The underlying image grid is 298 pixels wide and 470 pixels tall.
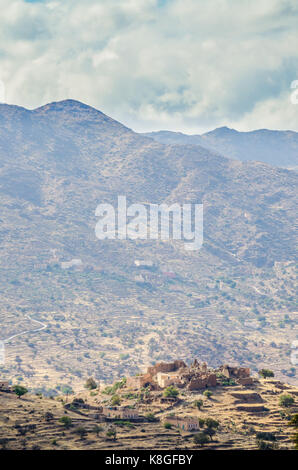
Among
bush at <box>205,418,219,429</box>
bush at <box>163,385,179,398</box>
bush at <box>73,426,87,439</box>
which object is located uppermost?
bush at <box>163,385,179,398</box>

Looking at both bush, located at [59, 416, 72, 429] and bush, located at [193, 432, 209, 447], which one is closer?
bush, located at [193, 432, 209, 447]

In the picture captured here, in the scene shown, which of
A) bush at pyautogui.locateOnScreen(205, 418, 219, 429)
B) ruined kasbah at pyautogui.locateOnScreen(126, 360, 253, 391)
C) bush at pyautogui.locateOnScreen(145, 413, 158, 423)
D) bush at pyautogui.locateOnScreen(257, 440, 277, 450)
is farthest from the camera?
ruined kasbah at pyautogui.locateOnScreen(126, 360, 253, 391)

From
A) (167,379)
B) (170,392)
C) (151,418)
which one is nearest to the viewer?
(151,418)

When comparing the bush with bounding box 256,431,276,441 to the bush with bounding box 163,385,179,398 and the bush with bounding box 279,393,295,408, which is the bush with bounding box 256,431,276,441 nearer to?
the bush with bounding box 279,393,295,408

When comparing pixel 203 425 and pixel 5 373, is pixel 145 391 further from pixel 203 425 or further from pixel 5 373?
pixel 5 373

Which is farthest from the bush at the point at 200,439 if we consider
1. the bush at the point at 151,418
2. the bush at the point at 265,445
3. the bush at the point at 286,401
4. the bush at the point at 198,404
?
the bush at the point at 286,401

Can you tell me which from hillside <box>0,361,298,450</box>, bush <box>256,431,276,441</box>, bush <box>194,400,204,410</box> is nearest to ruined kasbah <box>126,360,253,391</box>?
hillside <box>0,361,298,450</box>

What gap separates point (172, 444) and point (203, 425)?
714 cm

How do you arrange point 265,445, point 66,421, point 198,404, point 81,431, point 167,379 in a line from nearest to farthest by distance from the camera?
point 265,445
point 81,431
point 66,421
point 198,404
point 167,379

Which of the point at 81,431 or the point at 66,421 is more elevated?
the point at 66,421

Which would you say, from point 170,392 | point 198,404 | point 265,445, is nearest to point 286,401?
point 198,404

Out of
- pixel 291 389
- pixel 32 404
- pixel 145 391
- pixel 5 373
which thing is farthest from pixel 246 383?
pixel 5 373

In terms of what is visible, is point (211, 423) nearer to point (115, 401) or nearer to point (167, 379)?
point (115, 401)
